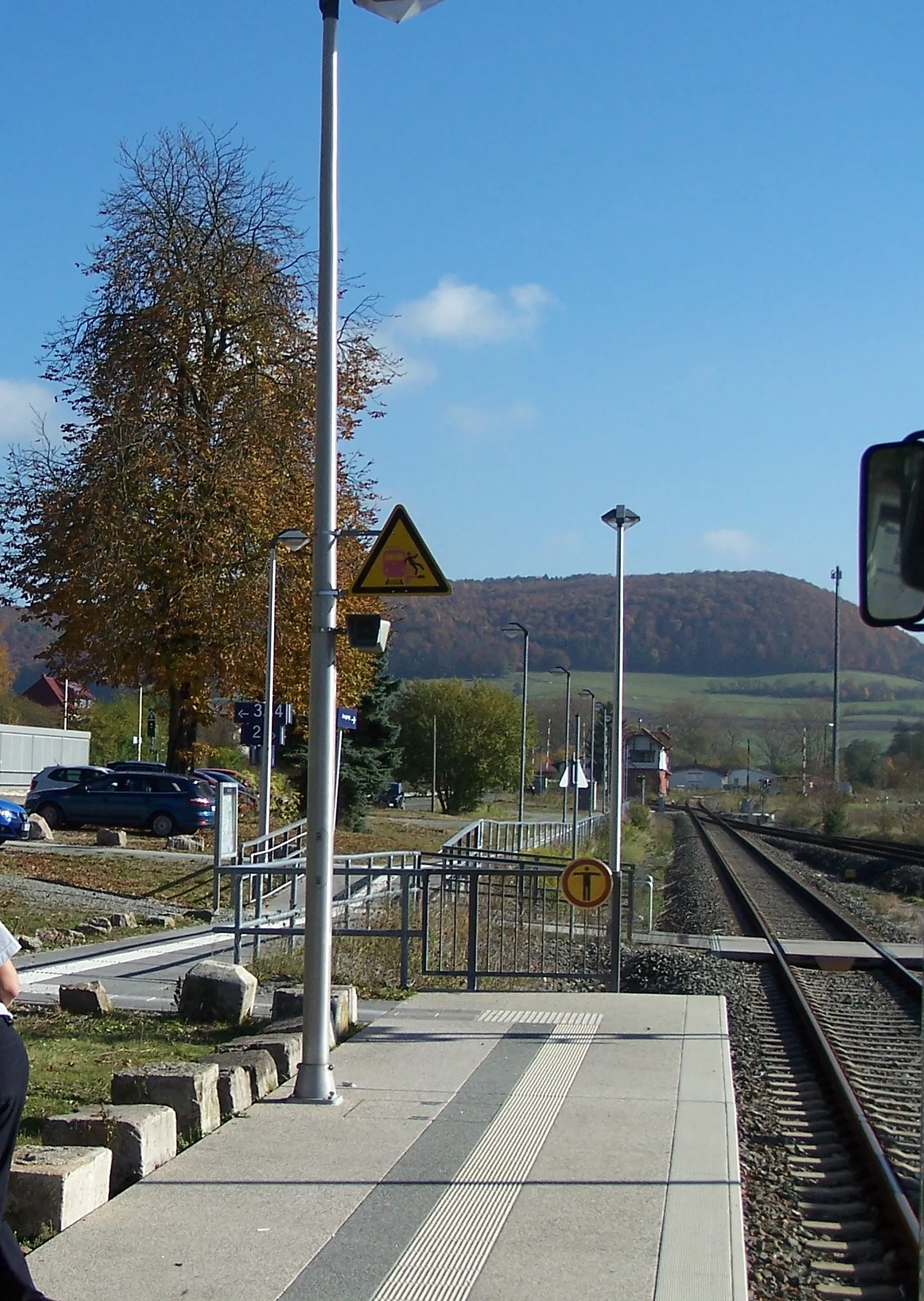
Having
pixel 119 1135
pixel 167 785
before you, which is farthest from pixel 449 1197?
pixel 167 785

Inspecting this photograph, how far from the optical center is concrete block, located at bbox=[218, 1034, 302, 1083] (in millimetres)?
9414

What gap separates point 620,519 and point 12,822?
14.1 metres

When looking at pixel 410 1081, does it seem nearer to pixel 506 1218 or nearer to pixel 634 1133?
pixel 634 1133

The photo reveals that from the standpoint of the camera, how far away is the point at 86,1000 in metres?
11.9

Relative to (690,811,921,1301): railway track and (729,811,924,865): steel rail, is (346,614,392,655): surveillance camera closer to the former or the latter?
(690,811,921,1301): railway track

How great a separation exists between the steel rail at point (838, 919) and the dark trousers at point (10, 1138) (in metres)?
12.1

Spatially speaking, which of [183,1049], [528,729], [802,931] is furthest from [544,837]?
[528,729]

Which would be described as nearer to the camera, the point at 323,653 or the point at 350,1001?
the point at 323,653

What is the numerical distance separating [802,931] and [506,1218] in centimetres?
1956

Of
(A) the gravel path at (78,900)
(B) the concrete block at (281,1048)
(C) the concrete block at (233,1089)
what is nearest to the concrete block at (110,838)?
(A) the gravel path at (78,900)

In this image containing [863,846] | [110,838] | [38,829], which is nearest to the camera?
[110,838]

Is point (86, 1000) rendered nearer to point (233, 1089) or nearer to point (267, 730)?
point (233, 1089)

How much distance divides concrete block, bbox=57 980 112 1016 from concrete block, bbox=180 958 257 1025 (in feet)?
2.10

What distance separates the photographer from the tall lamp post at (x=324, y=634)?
8.78m
